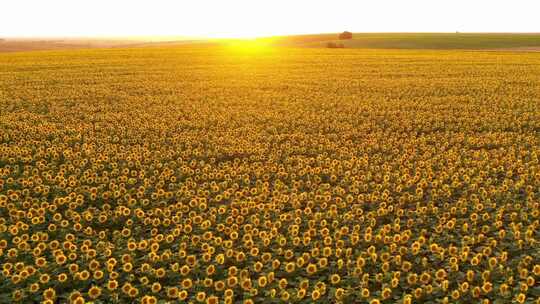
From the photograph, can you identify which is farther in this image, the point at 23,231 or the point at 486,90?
the point at 486,90

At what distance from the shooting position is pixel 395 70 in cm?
3459

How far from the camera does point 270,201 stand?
32.4ft

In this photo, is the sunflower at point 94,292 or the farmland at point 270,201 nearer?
the sunflower at point 94,292

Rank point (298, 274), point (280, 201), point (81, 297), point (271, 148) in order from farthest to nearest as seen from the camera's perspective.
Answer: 1. point (271, 148)
2. point (280, 201)
3. point (298, 274)
4. point (81, 297)

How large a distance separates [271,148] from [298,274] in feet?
22.2

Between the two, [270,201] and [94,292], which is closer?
[94,292]

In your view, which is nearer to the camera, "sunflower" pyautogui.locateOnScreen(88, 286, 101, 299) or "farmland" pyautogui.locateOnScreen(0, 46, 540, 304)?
"sunflower" pyautogui.locateOnScreen(88, 286, 101, 299)

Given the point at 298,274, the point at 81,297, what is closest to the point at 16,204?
the point at 81,297

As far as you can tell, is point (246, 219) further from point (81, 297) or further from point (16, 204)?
point (16, 204)

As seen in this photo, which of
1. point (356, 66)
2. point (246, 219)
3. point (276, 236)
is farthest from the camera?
point (356, 66)

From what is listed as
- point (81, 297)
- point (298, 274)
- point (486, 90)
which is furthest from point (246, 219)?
point (486, 90)

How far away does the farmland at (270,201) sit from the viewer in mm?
6902

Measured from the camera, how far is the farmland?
22.6 feet

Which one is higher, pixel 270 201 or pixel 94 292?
pixel 270 201
